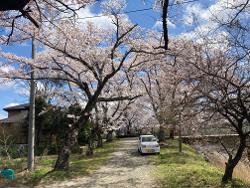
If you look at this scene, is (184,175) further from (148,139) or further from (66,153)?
(148,139)

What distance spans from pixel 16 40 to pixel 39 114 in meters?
16.3

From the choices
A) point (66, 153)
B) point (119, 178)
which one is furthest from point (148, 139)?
point (119, 178)

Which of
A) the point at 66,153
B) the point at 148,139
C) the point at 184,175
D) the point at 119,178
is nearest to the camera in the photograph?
the point at 184,175

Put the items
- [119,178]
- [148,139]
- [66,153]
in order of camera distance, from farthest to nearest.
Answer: [148,139]
[66,153]
[119,178]

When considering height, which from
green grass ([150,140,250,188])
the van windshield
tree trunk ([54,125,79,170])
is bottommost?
green grass ([150,140,250,188])

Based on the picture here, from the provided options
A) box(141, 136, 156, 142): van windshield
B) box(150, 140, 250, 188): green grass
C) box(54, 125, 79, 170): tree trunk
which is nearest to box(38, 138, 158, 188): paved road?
box(150, 140, 250, 188): green grass

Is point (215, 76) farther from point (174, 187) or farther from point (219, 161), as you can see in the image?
point (219, 161)

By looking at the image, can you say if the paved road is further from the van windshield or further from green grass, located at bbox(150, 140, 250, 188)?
the van windshield

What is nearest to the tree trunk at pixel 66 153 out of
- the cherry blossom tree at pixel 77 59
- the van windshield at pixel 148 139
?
the cherry blossom tree at pixel 77 59

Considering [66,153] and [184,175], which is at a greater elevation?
[66,153]

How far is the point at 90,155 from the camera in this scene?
2980 centimetres

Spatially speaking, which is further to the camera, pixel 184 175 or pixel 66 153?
pixel 66 153

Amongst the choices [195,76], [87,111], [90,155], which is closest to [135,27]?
[87,111]

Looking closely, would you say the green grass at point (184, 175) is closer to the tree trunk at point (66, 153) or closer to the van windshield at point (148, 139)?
the tree trunk at point (66, 153)
